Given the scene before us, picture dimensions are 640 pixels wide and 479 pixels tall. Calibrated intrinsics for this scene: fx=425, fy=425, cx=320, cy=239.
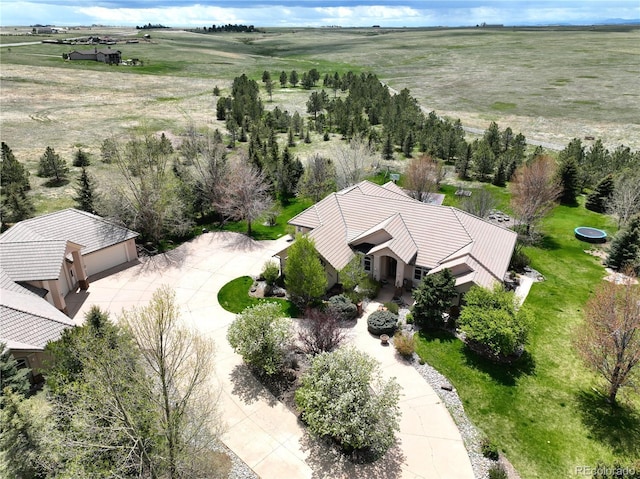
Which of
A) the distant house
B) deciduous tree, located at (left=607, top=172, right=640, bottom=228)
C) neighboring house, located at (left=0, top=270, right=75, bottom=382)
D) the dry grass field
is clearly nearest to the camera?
neighboring house, located at (left=0, top=270, right=75, bottom=382)

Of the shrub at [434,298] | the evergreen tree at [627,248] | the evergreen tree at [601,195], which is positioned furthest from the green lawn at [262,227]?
the evergreen tree at [601,195]

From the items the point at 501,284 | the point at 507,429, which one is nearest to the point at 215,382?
the point at 507,429

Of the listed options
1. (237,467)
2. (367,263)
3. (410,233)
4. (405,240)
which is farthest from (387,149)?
(237,467)

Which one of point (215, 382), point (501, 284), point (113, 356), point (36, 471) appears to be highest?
point (113, 356)

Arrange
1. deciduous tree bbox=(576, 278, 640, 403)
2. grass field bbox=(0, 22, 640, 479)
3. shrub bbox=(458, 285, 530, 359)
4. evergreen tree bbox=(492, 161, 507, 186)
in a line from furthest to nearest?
evergreen tree bbox=(492, 161, 507, 186) < shrub bbox=(458, 285, 530, 359) < grass field bbox=(0, 22, 640, 479) < deciduous tree bbox=(576, 278, 640, 403)

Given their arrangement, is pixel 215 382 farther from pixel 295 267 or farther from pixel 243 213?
pixel 243 213

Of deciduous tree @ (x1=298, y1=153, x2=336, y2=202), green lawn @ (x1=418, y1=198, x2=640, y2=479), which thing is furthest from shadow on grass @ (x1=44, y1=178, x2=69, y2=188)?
green lawn @ (x1=418, y1=198, x2=640, y2=479)

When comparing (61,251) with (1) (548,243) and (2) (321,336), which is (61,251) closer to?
(2) (321,336)

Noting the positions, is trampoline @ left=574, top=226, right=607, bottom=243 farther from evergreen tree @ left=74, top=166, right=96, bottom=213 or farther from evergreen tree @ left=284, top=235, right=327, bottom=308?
evergreen tree @ left=74, top=166, right=96, bottom=213
